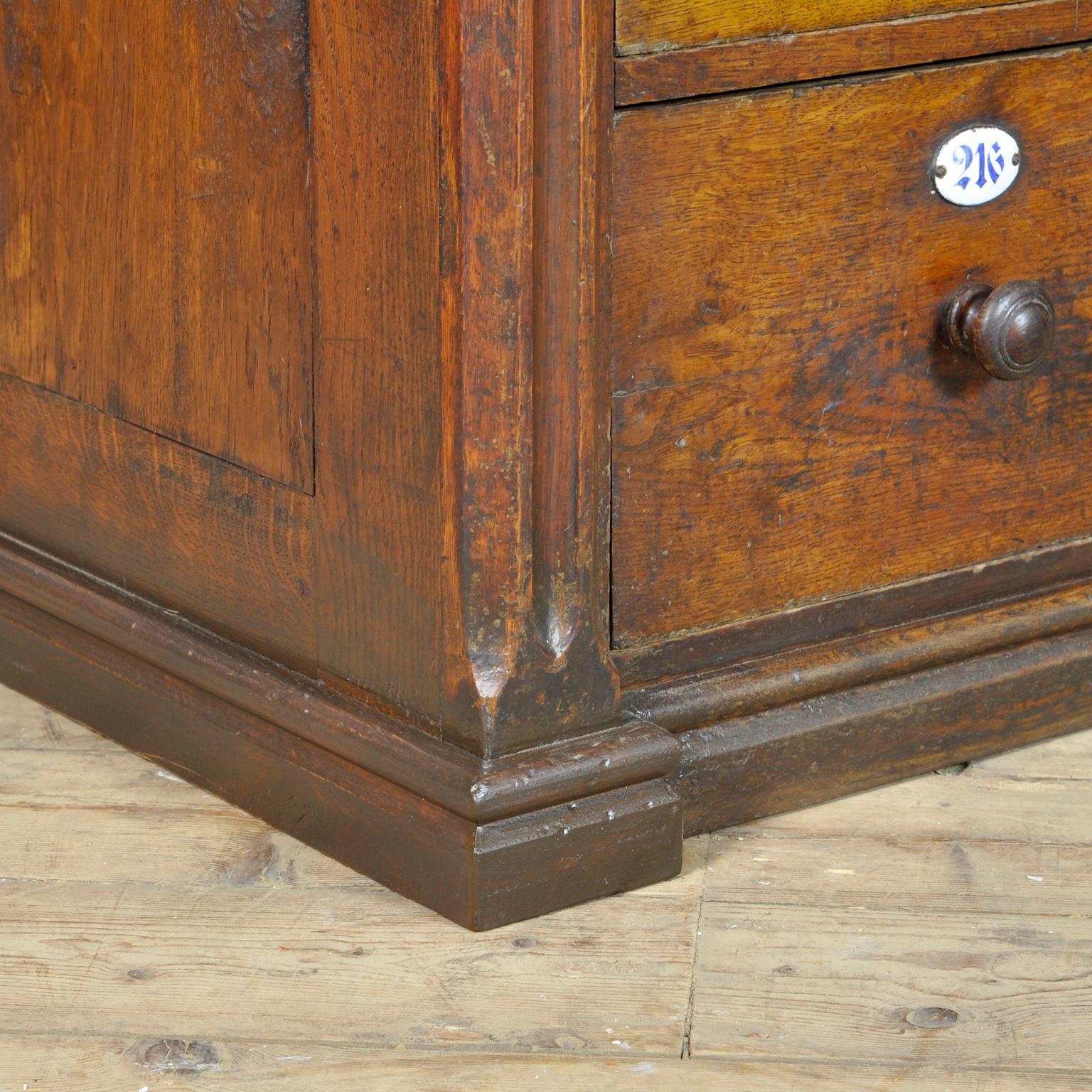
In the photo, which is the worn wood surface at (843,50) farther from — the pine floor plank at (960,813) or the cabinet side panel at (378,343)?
the pine floor plank at (960,813)

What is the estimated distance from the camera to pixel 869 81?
156cm

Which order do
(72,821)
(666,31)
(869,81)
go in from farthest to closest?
(72,821) → (869,81) → (666,31)

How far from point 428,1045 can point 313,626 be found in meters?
0.37

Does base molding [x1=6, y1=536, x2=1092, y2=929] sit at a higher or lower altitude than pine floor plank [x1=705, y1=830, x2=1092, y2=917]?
higher

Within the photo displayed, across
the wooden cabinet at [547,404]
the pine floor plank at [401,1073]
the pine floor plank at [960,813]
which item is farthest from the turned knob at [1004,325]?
the pine floor plank at [401,1073]

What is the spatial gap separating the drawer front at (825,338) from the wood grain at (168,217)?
0.25 meters

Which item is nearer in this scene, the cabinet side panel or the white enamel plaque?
the cabinet side panel

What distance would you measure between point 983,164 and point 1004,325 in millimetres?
126

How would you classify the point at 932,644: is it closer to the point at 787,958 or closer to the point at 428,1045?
the point at 787,958

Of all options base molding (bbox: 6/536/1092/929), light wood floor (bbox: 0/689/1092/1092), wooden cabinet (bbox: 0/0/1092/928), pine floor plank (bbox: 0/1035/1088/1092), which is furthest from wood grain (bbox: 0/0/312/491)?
pine floor plank (bbox: 0/1035/1088/1092)

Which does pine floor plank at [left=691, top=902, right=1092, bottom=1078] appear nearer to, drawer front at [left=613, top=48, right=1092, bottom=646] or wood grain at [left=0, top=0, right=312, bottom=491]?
drawer front at [left=613, top=48, right=1092, bottom=646]

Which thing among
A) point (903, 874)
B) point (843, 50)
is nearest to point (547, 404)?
point (843, 50)

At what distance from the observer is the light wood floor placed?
133 centimetres

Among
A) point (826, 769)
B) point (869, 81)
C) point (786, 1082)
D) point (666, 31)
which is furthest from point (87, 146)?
point (786, 1082)
